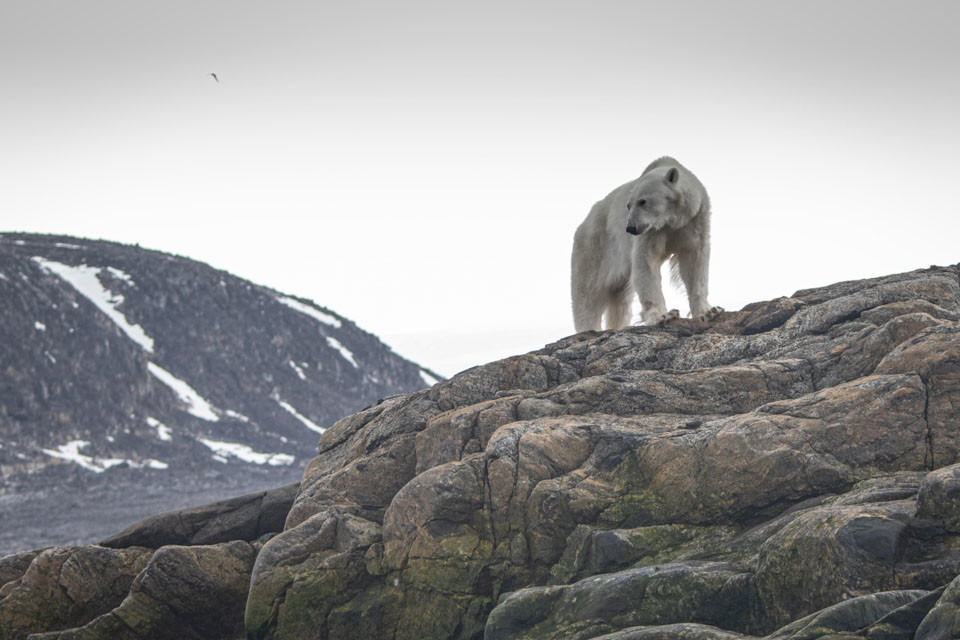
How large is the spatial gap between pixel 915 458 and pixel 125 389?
97.9m

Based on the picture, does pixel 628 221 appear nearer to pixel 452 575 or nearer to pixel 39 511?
pixel 452 575

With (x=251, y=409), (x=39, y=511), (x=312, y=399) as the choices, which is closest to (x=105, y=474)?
(x=39, y=511)

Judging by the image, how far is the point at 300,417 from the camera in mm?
108000

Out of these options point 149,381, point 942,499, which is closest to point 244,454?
point 149,381

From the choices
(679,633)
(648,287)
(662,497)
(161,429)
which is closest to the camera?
(679,633)

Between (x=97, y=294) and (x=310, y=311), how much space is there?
2711cm

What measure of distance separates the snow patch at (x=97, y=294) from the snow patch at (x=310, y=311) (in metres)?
20.2

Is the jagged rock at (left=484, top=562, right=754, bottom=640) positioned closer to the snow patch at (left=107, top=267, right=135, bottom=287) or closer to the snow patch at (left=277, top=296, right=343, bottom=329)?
the snow patch at (left=107, top=267, right=135, bottom=287)

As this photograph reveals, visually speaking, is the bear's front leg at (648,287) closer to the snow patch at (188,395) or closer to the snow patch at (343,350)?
the snow patch at (188,395)

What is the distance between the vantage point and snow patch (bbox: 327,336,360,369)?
11768 centimetres

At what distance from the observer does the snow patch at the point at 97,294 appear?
107062 millimetres

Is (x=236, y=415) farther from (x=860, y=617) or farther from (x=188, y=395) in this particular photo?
(x=860, y=617)

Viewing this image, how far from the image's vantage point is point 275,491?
14.6m

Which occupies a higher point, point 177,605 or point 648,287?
point 648,287
